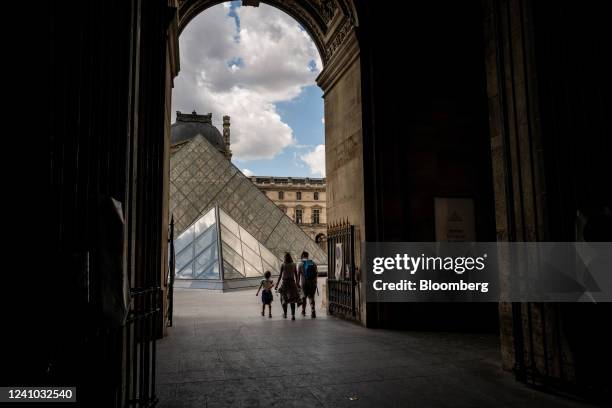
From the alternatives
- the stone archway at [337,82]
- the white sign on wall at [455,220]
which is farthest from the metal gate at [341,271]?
the white sign on wall at [455,220]

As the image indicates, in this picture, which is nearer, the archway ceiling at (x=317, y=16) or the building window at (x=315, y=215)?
the archway ceiling at (x=317, y=16)

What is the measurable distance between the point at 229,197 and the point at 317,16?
54.8ft

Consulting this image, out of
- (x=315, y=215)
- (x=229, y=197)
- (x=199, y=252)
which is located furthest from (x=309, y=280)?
(x=315, y=215)

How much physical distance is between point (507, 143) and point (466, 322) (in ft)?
11.3

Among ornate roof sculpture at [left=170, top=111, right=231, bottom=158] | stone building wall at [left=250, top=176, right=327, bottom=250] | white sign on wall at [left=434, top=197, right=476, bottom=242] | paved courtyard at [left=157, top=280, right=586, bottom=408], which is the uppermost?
ornate roof sculpture at [left=170, top=111, right=231, bottom=158]

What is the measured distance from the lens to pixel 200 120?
178 ft

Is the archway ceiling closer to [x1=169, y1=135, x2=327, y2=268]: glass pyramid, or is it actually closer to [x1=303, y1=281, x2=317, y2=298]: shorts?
[x1=303, y1=281, x2=317, y2=298]: shorts

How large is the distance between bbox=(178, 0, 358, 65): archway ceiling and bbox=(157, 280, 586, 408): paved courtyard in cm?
535

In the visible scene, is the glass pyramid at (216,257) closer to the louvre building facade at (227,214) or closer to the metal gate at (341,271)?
the louvre building facade at (227,214)

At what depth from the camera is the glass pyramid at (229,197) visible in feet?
76.8

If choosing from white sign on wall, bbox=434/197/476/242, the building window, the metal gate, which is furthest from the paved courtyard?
the building window

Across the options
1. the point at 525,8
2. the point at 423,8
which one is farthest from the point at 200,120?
the point at 525,8

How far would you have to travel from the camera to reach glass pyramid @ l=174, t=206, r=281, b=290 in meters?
14.9

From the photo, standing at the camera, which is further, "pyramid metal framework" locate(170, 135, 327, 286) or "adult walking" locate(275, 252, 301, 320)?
"pyramid metal framework" locate(170, 135, 327, 286)
